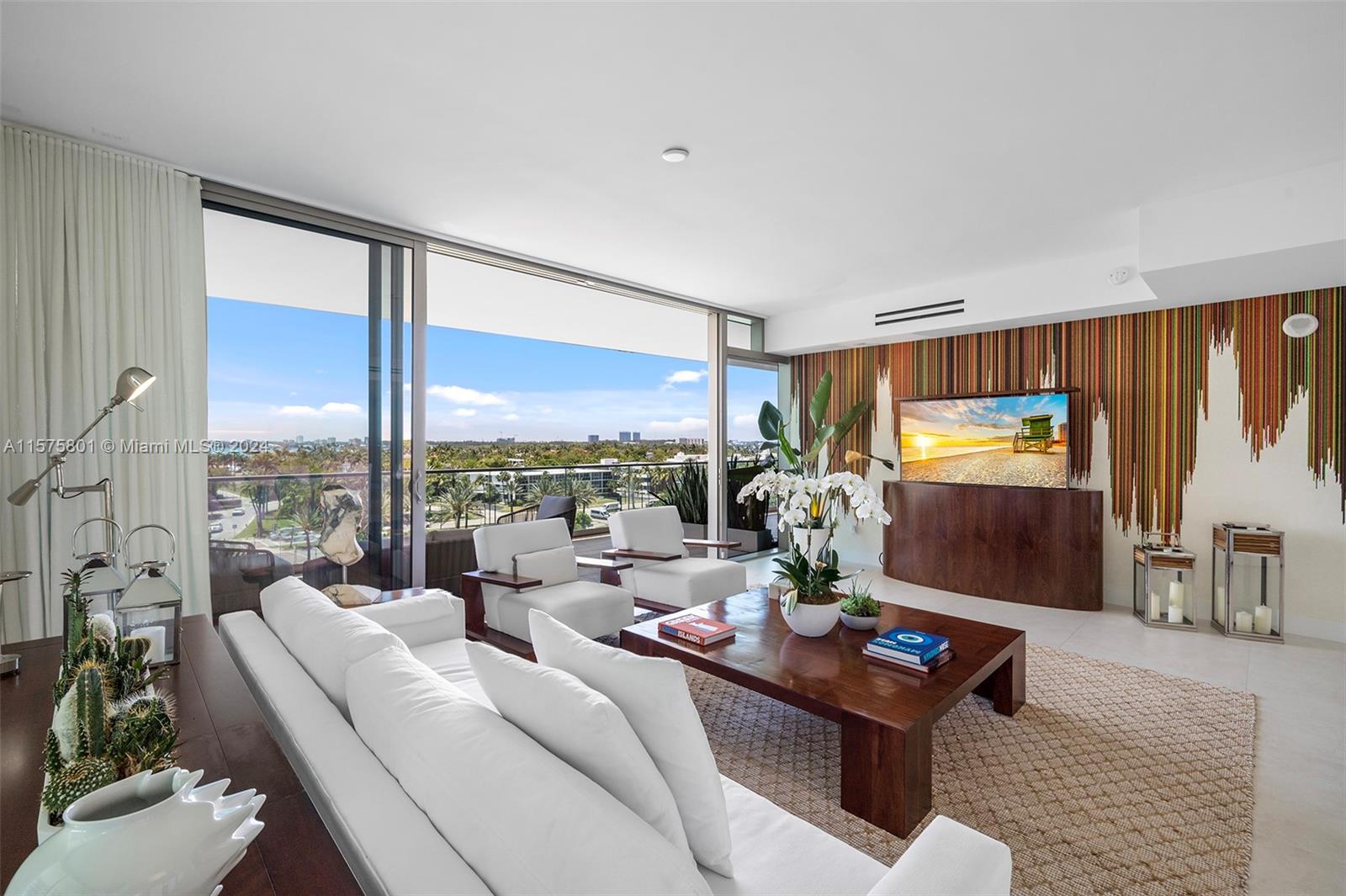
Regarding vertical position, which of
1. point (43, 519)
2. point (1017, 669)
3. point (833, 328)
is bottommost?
point (1017, 669)

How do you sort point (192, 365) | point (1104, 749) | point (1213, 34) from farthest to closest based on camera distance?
point (192, 365)
point (1104, 749)
point (1213, 34)

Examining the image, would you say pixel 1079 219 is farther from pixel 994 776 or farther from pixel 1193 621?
pixel 994 776

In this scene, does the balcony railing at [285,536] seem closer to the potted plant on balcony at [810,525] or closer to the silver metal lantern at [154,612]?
the silver metal lantern at [154,612]

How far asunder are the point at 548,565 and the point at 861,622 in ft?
5.99

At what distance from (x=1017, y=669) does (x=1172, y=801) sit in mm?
758

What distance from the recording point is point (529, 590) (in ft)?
11.8

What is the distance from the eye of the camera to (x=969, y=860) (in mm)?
1062

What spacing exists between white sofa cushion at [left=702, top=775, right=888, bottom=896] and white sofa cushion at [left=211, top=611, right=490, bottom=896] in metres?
0.51

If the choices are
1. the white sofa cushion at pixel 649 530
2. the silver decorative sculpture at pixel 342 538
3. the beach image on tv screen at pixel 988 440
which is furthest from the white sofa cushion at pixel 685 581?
the beach image on tv screen at pixel 988 440

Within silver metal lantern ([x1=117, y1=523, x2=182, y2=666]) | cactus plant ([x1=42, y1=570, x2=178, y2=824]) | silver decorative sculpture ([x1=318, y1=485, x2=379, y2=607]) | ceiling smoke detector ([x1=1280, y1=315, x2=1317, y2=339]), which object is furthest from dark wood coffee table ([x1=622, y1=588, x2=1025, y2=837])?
ceiling smoke detector ([x1=1280, y1=315, x2=1317, y2=339])

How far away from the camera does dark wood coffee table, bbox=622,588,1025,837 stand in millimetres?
2025

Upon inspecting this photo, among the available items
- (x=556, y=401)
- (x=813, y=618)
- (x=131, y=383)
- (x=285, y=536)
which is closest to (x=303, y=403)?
(x=285, y=536)

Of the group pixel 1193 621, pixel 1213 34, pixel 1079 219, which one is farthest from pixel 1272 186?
pixel 1193 621

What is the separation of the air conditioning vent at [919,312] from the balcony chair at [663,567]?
2.71 m
